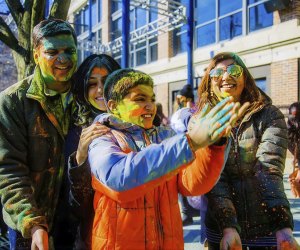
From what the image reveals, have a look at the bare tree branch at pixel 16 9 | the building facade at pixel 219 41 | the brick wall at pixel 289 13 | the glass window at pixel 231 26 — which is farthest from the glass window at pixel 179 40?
the bare tree branch at pixel 16 9

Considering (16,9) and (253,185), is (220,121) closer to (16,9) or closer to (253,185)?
(253,185)

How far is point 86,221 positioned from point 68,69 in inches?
30.2

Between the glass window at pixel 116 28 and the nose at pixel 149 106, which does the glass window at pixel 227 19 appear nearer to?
the glass window at pixel 116 28

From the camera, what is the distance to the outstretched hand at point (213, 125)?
1111 millimetres

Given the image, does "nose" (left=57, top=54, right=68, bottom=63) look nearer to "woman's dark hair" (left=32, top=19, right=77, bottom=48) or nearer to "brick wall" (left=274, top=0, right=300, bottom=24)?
"woman's dark hair" (left=32, top=19, right=77, bottom=48)

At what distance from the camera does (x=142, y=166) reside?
1.16m

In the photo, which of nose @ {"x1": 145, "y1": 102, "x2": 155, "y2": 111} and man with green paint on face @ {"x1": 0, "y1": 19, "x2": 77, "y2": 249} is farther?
man with green paint on face @ {"x1": 0, "y1": 19, "x2": 77, "y2": 249}

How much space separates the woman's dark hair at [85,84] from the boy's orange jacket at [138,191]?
536mm

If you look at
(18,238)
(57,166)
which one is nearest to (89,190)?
(57,166)

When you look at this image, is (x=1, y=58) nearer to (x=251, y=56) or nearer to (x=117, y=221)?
(x=251, y=56)

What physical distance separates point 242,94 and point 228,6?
37.0 ft

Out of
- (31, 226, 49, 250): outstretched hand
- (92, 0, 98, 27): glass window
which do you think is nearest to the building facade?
(92, 0, 98, 27): glass window

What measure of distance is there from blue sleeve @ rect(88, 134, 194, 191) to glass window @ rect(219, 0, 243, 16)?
11.8 metres

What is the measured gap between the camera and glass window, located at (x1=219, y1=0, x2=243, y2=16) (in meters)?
12.2
